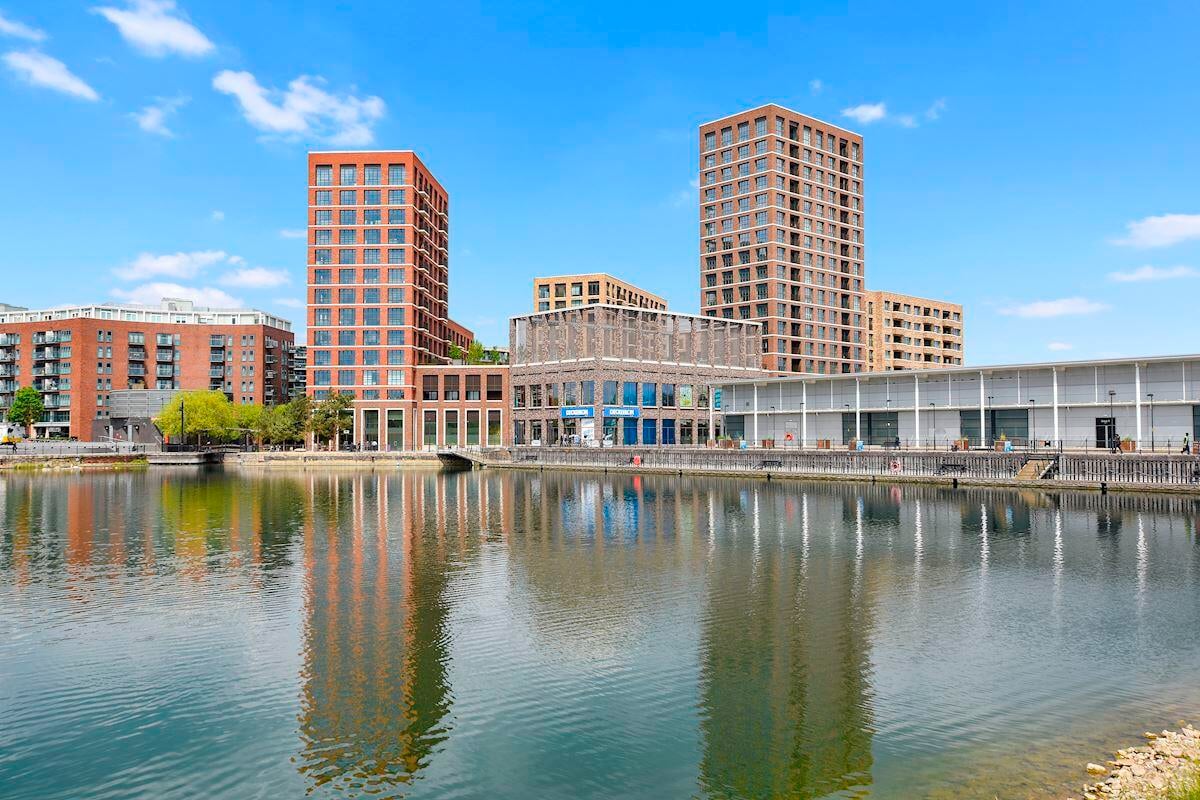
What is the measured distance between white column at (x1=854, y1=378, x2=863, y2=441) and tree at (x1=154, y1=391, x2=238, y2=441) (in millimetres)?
111905

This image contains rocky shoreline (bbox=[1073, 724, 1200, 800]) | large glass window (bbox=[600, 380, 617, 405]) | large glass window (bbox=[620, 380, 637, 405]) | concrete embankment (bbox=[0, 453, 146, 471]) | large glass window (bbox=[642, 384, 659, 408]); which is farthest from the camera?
large glass window (bbox=[642, 384, 659, 408])

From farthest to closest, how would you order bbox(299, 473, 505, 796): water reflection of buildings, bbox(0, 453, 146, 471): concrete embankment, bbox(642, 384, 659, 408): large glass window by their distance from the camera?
bbox(642, 384, 659, 408): large glass window
bbox(0, 453, 146, 471): concrete embankment
bbox(299, 473, 505, 796): water reflection of buildings

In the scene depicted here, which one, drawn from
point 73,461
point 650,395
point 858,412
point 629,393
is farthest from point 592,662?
point 73,461

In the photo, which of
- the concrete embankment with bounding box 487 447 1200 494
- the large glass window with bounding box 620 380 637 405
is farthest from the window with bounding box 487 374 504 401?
the concrete embankment with bounding box 487 447 1200 494

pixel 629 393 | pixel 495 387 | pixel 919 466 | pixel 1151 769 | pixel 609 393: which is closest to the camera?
pixel 1151 769

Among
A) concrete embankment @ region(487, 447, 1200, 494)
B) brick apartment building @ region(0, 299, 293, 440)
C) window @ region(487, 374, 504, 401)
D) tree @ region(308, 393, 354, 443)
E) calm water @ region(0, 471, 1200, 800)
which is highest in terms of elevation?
brick apartment building @ region(0, 299, 293, 440)

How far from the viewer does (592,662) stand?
18.9 metres

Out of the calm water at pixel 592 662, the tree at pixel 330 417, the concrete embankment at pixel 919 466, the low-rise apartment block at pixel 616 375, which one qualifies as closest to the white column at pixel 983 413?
the concrete embankment at pixel 919 466

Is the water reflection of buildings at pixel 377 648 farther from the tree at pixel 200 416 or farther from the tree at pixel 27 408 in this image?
the tree at pixel 27 408

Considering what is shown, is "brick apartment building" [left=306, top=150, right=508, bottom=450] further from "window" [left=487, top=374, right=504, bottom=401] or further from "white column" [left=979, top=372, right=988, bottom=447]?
"white column" [left=979, top=372, right=988, bottom=447]

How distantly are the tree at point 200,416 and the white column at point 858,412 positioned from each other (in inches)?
4406

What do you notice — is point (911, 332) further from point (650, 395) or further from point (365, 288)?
point (365, 288)

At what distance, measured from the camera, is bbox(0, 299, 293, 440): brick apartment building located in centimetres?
A: 16650

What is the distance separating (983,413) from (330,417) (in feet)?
305
